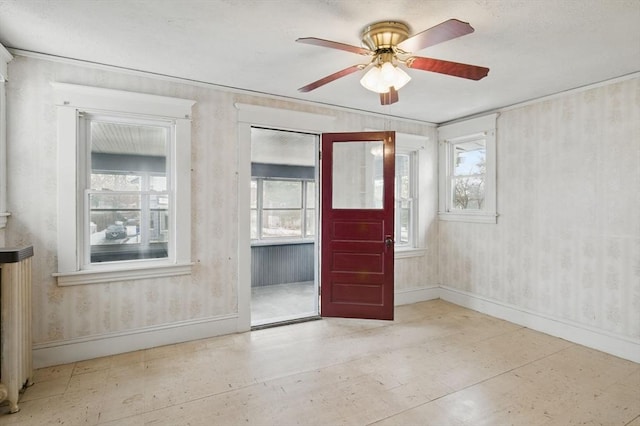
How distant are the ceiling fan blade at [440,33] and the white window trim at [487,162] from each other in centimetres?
276

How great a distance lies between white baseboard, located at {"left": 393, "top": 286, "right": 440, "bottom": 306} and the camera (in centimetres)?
459

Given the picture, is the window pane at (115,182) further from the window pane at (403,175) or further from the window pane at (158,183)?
the window pane at (403,175)

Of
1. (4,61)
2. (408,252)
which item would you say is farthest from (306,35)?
(408,252)

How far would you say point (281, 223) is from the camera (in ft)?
22.5

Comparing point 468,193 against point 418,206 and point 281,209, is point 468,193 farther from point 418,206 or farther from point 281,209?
point 281,209

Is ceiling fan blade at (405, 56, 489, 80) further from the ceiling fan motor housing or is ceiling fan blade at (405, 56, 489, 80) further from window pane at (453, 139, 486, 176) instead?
window pane at (453, 139, 486, 176)

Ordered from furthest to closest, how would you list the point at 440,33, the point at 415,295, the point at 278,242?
the point at 278,242, the point at 415,295, the point at 440,33

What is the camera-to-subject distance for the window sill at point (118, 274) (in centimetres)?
282

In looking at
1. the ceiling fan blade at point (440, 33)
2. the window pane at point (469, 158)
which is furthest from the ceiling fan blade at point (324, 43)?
the window pane at point (469, 158)

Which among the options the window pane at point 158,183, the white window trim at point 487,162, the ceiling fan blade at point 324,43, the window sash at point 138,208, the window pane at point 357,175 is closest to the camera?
the ceiling fan blade at point 324,43

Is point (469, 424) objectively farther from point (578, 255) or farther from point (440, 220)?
point (440, 220)

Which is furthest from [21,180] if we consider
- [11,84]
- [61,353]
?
[61,353]

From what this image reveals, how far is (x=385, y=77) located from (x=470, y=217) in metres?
3.05

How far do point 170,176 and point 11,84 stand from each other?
4.49 feet
